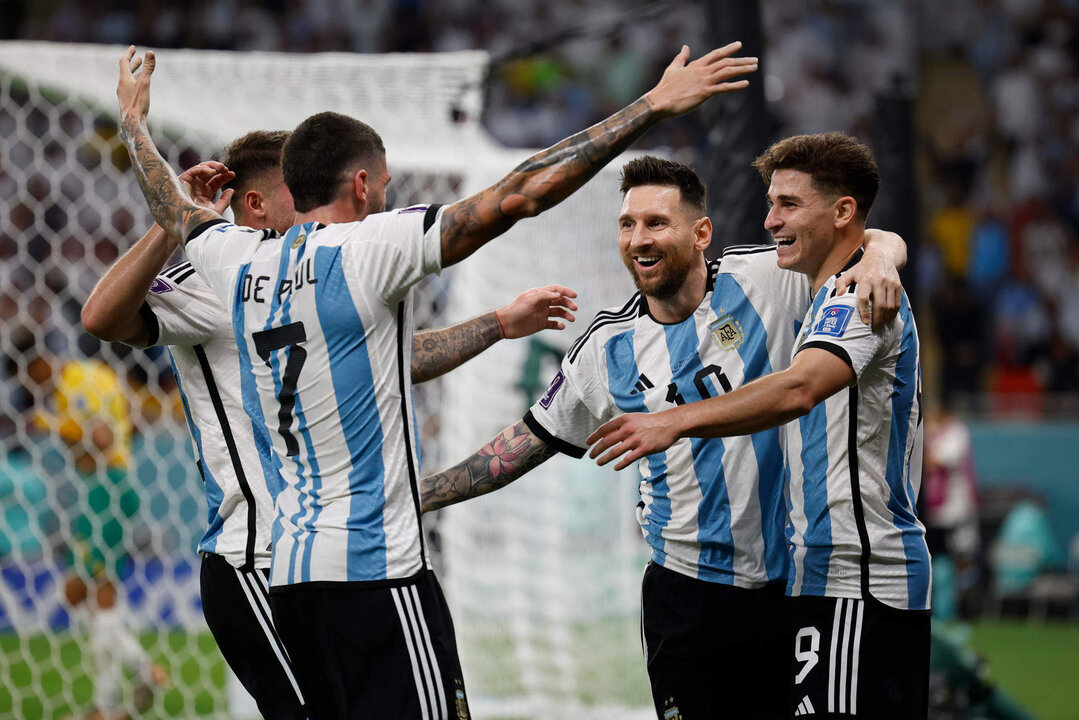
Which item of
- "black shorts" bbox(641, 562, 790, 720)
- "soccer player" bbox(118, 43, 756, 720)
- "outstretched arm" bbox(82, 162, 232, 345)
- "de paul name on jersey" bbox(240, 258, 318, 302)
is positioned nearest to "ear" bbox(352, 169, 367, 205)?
"soccer player" bbox(118, 43, 756, 720)

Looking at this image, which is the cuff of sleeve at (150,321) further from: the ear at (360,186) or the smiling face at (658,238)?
the smiling face at (658,238)

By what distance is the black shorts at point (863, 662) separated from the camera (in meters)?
3.28

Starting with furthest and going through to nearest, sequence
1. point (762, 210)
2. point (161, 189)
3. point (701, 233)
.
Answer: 1. point (762, 210)
2. point (701, 233)
3. point (161, 189)

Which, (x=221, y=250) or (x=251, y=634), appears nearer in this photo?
(x=221, y=250)

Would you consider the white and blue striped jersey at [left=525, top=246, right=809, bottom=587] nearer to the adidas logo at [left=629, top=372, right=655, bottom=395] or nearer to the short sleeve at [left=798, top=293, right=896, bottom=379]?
the adidas logo at [left=629, top=372, right=655, bottom=395]

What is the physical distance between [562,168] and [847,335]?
83 cm

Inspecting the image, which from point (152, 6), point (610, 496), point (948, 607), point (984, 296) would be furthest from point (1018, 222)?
point (152, 6)

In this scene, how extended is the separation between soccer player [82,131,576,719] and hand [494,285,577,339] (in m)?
0.07

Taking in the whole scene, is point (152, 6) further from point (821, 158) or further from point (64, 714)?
point (821, 158)

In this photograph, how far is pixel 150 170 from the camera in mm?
3436

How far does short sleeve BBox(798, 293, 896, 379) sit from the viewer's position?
304 centimetres

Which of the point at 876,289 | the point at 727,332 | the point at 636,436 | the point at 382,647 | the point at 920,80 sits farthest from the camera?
the point at 920,80

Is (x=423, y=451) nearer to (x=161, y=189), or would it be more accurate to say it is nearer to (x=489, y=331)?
(x=489, y=331)

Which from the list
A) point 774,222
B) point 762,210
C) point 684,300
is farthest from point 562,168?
point 762,210
